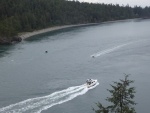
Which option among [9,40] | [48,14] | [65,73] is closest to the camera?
[65,73]

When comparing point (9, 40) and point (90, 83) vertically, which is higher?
point (9, 40)

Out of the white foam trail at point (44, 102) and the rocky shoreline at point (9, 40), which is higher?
the rocky shoreline at point (9, 40)

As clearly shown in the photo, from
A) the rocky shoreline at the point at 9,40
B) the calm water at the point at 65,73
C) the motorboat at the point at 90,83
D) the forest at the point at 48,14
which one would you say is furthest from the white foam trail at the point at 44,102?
the forest at the point at 48,14

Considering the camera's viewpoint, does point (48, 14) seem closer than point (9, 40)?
No

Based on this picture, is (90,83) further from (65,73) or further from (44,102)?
(44,102)

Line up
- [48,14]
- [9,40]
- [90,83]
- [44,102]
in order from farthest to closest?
[48,14], [9,40], [90,83], [44,102]

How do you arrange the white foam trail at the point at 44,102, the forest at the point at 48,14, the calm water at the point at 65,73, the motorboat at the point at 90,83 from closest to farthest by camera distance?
the white foam trail at the point at 44,102, the calm water at the point at 65,73, the motorboat at the point at 90,83, the forest at the point at 48,14

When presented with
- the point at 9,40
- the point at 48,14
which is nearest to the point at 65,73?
the point at 9,40

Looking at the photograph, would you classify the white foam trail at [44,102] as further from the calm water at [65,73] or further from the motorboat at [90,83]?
the motorboat at [90,83]
